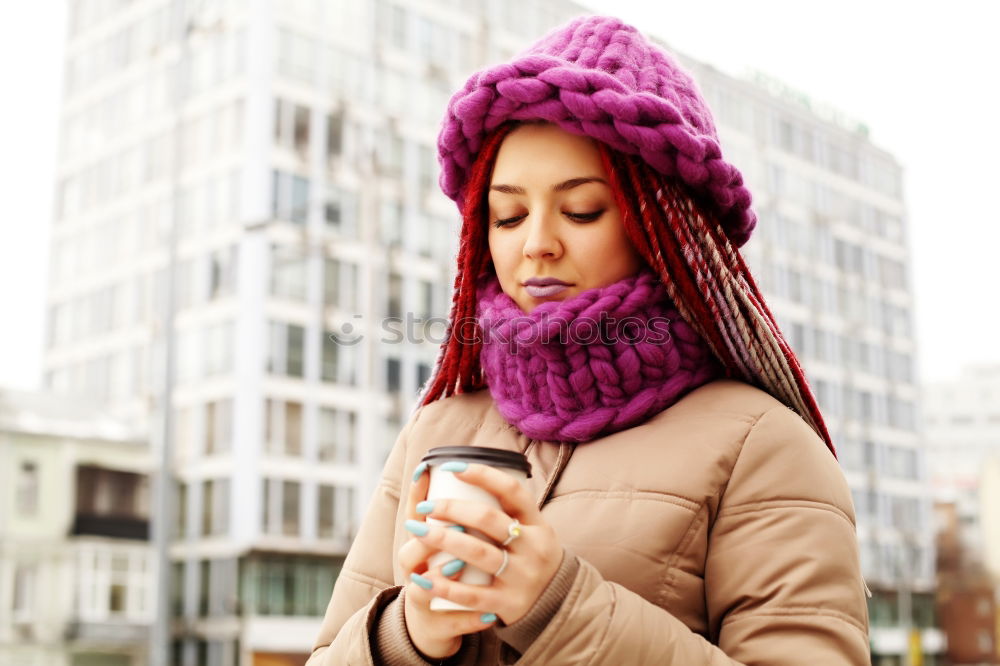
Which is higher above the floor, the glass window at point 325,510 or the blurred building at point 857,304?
the blurred building at point 857,304

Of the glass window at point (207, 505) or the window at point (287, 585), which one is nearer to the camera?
the window at point (287, 585)

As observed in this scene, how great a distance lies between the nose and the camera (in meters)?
1.71

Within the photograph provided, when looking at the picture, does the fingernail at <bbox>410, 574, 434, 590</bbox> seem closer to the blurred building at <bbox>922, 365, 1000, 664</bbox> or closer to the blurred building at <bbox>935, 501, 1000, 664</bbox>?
the blurred building at <bbox>922, 365, 1000, 664</bbox>

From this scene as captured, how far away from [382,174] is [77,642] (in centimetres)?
1411

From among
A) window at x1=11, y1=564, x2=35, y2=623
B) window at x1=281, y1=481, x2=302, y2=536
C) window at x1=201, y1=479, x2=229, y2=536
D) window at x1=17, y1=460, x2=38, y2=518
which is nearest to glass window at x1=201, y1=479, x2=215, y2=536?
window at x1=201, y1=479, x2=229, y2=536

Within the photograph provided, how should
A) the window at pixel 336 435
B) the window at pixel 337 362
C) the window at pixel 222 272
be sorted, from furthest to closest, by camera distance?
1. the window at pixel 337 362
2. the window at pixel 222 272
3. the window at pixel 336 435

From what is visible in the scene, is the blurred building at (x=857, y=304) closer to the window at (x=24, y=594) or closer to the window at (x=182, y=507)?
the window at (x=182, y=507)

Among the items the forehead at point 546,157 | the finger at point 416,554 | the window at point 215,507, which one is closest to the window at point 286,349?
the window at point 215,507

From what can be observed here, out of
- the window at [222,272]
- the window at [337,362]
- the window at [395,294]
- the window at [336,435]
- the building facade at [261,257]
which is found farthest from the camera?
the window at [395,294]

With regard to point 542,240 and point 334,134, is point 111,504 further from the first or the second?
point 542,240

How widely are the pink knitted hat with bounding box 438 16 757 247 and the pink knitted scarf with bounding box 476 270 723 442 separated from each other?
0.19 metres

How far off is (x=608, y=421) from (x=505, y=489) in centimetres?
42

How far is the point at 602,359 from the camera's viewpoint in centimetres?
164

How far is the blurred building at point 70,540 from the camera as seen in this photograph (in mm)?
26938
